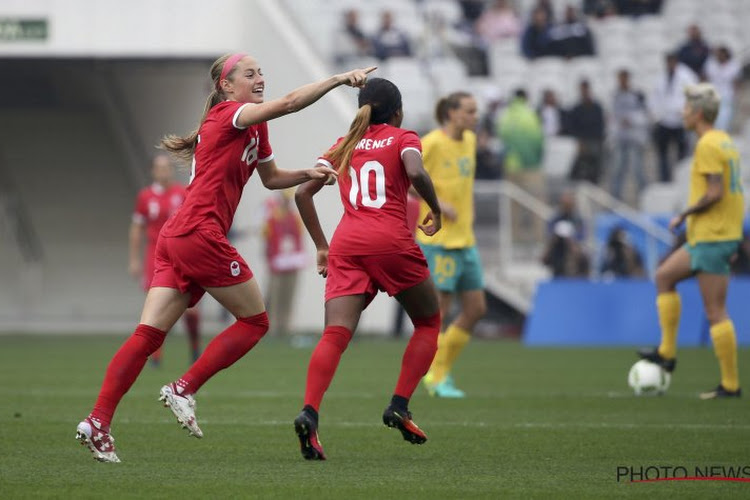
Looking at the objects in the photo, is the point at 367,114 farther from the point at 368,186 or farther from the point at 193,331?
the point at 193,331

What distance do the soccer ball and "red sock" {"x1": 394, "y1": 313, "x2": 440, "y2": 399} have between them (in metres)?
3.96

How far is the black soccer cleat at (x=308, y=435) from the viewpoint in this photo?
7770 mm

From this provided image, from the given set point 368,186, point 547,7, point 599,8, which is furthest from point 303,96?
point 599,8

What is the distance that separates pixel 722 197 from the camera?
11.8 meters

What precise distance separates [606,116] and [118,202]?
32.5 feet

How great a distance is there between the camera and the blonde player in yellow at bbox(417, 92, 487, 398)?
1214 centimetres

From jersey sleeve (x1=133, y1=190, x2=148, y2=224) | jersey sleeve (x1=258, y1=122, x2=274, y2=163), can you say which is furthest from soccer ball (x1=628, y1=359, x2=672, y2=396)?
jersey sleeve (x1=133, y1=190, x2=148, y2=224)

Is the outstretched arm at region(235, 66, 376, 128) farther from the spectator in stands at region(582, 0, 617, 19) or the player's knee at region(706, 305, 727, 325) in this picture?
the spectator in stands at region(582, 0, 617, 19)

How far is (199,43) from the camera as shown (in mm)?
24156

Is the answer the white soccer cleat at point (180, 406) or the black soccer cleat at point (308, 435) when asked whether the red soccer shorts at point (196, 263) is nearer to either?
the white soccer cleat at point (180, 406)

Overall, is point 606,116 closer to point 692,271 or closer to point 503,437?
point 692,271

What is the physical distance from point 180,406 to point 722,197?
18.1 ft

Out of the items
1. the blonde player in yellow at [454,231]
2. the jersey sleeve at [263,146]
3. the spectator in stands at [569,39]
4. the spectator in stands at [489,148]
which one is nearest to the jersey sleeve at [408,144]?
the jersey sleeve at [263,146]

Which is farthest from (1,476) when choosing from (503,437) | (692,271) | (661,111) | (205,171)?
(661,111)
